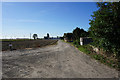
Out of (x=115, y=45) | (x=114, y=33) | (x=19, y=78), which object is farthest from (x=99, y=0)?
(x=19, y=78)

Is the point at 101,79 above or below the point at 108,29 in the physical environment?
below

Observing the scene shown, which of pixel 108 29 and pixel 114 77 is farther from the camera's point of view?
pixel 108 29

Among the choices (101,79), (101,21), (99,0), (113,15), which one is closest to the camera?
(101,79)

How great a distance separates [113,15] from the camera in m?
4.93

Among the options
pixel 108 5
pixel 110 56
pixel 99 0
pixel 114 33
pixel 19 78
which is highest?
pixel 99 0

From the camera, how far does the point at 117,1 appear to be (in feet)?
16.9

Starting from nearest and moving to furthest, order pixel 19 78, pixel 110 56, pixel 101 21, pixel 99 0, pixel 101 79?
pixel 101 79, pixel 19 78, pixel 101 21, pixel 99 0, pixel 110 56

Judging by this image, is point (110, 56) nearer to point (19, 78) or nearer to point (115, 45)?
point (115, 45)

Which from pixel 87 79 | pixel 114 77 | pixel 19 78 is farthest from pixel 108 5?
pixel 19 78

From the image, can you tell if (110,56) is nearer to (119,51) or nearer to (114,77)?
(119,51)

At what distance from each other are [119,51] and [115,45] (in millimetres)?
524

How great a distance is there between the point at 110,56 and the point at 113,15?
358cm

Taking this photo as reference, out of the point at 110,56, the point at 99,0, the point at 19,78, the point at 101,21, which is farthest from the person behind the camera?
the point at 110,56

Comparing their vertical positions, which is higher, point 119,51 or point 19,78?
point 119,51
